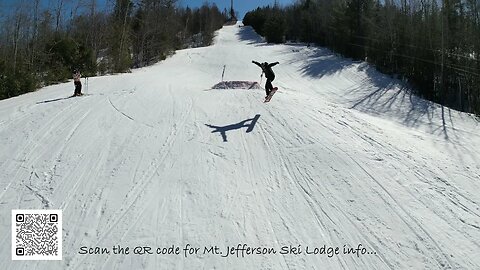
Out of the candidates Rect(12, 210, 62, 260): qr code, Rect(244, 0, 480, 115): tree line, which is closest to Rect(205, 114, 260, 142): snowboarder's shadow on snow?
Rect(12, 210, 62, 260): qr code

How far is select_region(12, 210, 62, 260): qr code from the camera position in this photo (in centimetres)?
646

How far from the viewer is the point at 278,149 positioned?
1070cm

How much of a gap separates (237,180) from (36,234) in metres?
4.25

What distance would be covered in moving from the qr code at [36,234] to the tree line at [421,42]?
20022 millimetres

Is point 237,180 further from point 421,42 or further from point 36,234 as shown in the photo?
point 421,42

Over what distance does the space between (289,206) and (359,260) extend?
6.28 feet

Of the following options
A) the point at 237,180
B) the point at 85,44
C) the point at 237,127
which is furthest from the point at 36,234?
the point at 85,44

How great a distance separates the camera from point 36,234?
6895 mm

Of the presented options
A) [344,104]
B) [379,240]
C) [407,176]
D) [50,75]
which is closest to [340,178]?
[407,176]

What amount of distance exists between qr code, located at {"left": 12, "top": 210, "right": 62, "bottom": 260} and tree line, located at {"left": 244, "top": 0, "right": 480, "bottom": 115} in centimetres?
2002

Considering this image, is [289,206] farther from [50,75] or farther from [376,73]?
[376,73]

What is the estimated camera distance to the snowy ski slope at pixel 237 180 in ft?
22.1

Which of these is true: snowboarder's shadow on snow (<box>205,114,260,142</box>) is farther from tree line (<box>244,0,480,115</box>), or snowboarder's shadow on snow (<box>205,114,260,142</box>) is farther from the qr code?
tree line (<box>244,0,480,115</box>)

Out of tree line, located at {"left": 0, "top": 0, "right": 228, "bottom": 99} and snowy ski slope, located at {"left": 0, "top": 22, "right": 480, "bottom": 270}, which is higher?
tree line, located at {"left": 0, "top": 0, "right": 228, "bottom": 99}
